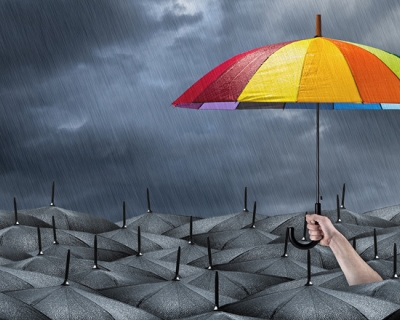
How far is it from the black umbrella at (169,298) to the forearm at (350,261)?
5.05 m

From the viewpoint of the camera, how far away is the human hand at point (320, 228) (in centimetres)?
870

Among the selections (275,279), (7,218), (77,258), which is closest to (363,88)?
(275,279)

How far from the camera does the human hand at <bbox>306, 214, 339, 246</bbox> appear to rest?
8.70 meters

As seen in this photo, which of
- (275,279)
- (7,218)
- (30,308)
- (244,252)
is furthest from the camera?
(7,218)

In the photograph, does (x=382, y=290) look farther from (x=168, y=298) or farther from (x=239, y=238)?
(x=239, y=238)

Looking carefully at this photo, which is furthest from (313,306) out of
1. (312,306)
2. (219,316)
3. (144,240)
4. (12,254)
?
(144,240)

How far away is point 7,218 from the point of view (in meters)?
23.4

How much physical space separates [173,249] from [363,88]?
509 inches

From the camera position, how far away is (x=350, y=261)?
9359mm

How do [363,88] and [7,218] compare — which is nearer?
[363,88]

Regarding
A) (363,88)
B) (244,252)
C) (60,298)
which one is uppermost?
(363,88)

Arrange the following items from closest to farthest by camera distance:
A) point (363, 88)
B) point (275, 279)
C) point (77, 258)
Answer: point (363, 88)
point (275, 279)
point (77, 258)

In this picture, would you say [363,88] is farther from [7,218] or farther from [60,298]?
[7,218]

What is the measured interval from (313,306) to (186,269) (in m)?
6.13
